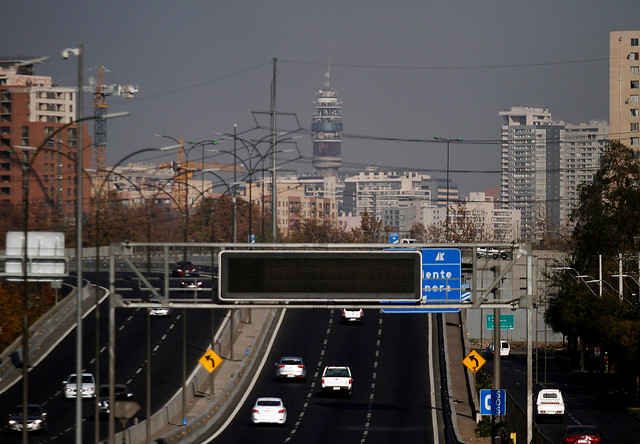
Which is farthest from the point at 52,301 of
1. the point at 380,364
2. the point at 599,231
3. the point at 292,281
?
the point at 292,281

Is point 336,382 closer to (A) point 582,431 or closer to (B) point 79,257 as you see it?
(A) point 582,431

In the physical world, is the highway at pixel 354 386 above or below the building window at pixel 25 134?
below

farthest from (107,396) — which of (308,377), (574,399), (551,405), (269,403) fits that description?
(574,399)

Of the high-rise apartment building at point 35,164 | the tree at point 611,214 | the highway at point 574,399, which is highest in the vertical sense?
the high-rise apartment building at point 35,164

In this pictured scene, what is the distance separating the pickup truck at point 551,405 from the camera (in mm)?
57156

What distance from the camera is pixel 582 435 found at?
44.0 m

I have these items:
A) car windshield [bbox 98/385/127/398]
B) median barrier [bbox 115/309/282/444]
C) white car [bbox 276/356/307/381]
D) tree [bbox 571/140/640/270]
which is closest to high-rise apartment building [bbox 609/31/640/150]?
tree [bbox 571/140/640/270]

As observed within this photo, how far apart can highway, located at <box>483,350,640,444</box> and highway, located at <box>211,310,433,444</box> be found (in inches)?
252

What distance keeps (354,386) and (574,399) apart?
14451 millimetres

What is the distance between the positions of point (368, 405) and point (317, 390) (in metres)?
5.93

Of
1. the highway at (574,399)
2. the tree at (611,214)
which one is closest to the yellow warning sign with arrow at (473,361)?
the highway at (574,399)

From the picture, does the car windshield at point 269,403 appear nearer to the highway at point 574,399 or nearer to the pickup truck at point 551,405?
the highway at point 574,399

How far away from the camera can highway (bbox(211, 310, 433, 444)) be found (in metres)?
50.5

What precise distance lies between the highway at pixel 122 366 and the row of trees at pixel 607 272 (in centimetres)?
2636
